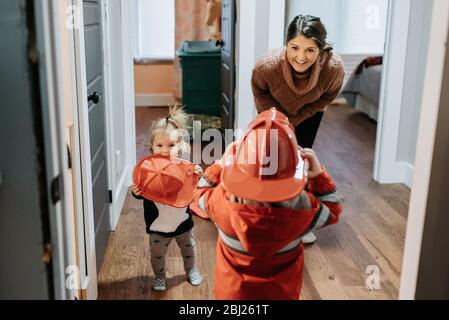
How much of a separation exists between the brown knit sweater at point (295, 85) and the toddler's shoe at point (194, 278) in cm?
82

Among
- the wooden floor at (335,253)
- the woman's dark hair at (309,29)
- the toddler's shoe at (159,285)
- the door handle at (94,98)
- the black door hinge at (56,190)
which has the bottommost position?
the wooden floor at (335,253)

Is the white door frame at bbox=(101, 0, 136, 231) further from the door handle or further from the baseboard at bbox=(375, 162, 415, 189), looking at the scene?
the baseboard at bbox=(375, 162, 415, 189)

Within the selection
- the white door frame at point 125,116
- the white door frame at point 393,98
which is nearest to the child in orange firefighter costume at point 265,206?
the white door frame at point 125,116

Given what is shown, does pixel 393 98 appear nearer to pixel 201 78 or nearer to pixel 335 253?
pixel 335 253

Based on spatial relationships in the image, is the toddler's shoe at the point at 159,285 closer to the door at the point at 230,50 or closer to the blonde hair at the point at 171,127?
the blonde hair at the point at 171,127

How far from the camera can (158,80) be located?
7.06 m

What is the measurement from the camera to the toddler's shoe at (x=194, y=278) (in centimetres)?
255

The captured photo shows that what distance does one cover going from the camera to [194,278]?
2.56 metres

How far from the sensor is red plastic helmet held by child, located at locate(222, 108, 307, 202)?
1.30 m

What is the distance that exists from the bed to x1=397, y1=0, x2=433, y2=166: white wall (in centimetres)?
187

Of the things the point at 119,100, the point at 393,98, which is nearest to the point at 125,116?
the point at 119,100

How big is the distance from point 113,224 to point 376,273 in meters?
1.44

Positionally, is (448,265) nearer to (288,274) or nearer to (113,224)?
(288,274)
